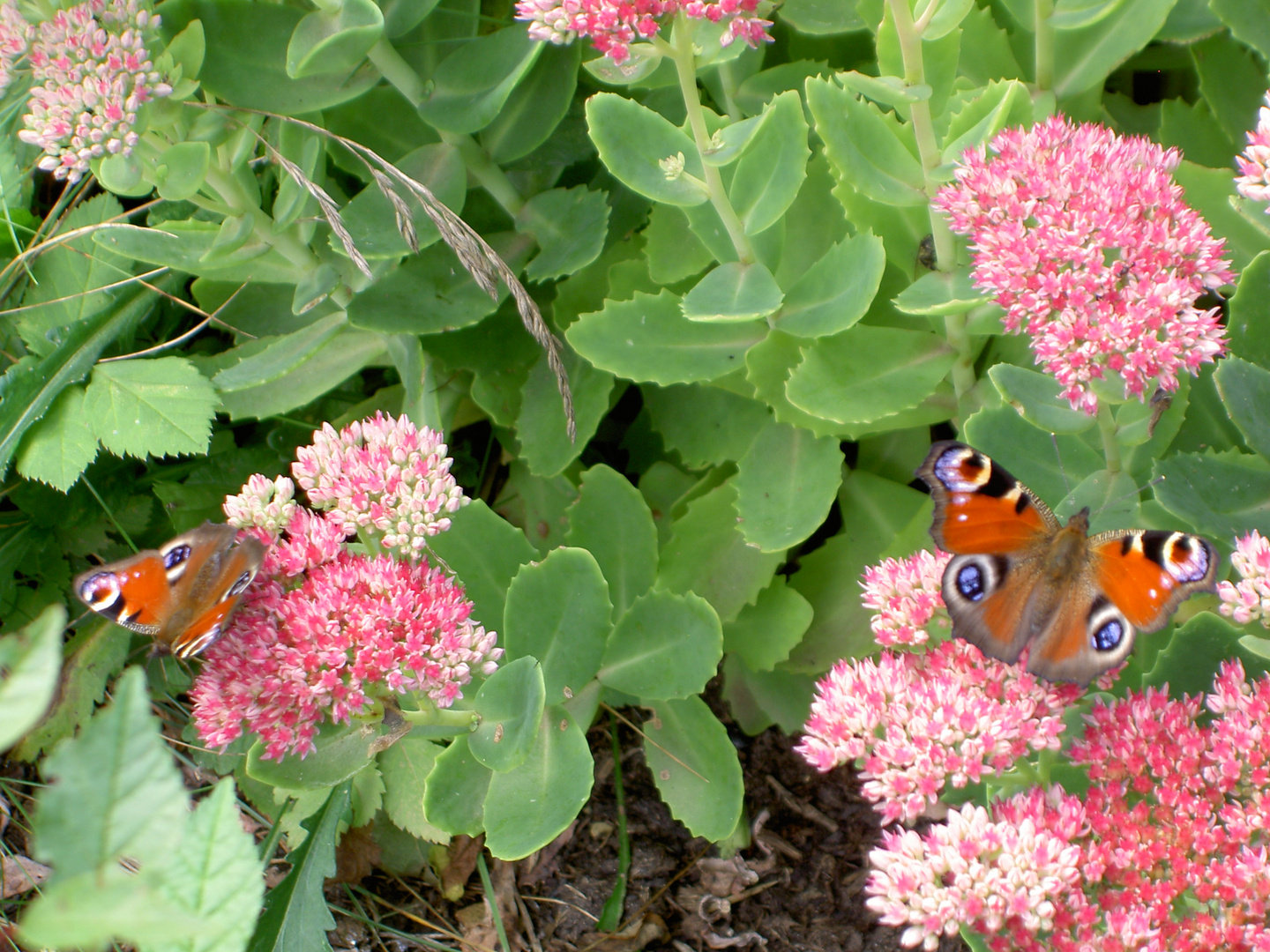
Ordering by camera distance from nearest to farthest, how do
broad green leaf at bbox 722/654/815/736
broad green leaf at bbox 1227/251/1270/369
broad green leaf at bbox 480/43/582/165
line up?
broad green leaf at bbox 1227/251/1270/369 → broad green leaf at bbox 480/43/582/165 → broad green leaf at bbox 722/654/815/736

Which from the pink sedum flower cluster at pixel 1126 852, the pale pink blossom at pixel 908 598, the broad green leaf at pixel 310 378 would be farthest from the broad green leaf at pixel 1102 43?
the broad green leaf at pixel 310 378

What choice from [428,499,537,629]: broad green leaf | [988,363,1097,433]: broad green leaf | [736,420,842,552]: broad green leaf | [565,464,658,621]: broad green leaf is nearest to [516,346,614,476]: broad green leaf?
[565,464,658,621]: broad green leaf

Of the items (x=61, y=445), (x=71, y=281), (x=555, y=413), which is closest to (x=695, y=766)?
(x=555, y=413)

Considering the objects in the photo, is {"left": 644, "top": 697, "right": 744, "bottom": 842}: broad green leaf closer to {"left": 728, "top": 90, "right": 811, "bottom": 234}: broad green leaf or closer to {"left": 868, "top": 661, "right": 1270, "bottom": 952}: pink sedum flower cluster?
{"left": 868, "top": 661, "right": 1270, "bottom": 952}: pink sedum flower cluster

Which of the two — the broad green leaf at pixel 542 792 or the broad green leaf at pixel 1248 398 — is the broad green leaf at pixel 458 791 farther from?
the broad green leaf at pixel 1248 398

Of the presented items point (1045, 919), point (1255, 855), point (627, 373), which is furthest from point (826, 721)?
point (627, 373)

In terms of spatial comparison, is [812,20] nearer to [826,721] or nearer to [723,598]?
[723,598]

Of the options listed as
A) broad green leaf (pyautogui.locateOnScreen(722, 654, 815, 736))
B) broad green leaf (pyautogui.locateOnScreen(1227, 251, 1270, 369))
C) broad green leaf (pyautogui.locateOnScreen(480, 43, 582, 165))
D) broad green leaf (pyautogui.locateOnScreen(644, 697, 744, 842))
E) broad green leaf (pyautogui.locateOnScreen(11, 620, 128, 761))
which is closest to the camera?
broad green leaf (pyautogui.locateOnScreen(1227, 251, 1270, 369))

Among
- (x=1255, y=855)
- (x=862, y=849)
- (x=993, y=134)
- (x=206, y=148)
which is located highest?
A: (x=206, y=148)
